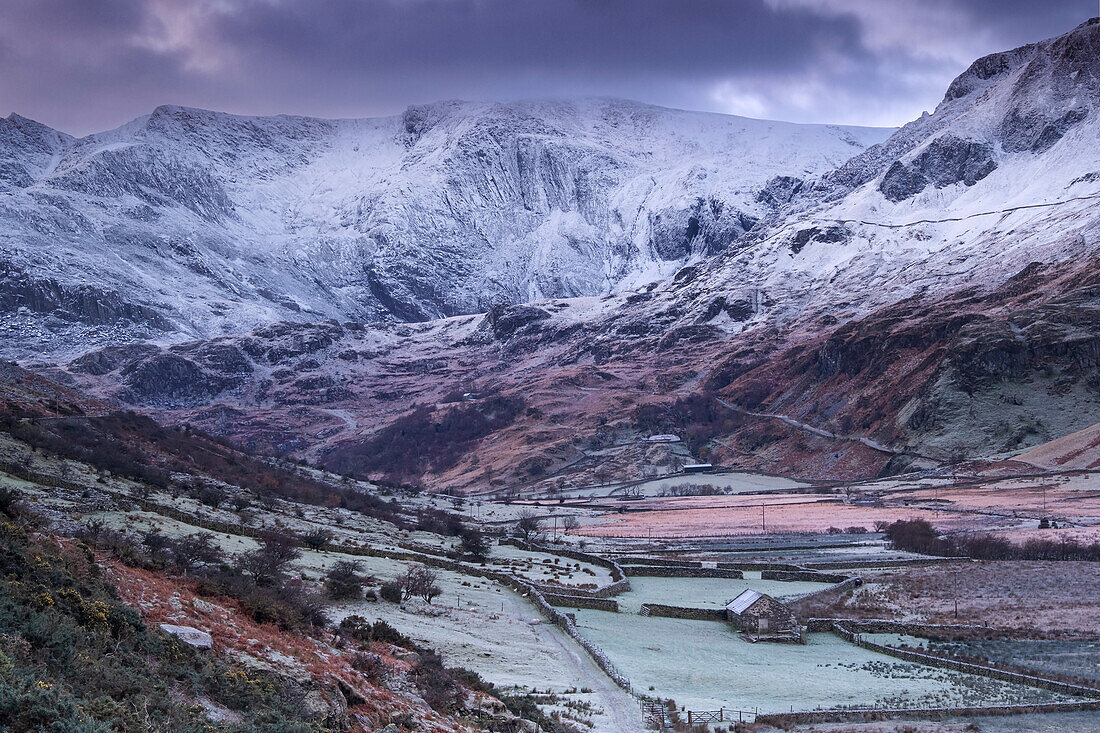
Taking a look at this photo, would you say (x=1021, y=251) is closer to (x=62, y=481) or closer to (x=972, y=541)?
(x=972, y=541)

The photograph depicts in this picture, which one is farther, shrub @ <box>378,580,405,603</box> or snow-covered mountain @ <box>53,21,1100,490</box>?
snow-covered mountain @ <box>53,21,1100,490</box>

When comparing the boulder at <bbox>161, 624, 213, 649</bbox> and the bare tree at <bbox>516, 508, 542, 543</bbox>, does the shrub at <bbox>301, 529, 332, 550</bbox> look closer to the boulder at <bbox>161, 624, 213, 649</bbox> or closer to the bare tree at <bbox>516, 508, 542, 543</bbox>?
the boulder at <bbox>161, 624, 213, 649</bbox>

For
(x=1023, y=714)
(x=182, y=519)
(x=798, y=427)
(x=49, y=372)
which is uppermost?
(x=49, y=372)

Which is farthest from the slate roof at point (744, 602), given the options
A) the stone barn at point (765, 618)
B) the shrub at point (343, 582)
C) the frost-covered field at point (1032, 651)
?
the shrub at point (343, 582)

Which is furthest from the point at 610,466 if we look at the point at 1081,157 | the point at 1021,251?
the point at 1081,157

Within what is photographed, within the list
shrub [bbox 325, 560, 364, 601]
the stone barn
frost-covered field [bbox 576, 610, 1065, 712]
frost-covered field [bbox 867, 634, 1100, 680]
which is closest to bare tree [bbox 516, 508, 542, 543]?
the stone barn

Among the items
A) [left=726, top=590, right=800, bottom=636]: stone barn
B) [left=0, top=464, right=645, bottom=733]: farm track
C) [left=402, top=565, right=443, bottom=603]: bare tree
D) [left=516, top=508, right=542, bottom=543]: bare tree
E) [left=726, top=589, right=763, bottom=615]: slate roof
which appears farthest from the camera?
[left=516, top=508, right=542, bottom=543]: bare tree

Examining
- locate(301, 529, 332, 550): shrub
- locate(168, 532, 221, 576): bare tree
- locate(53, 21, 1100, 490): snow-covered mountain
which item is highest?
locate(53, 21, 1100, 490): snow-covered mountain
